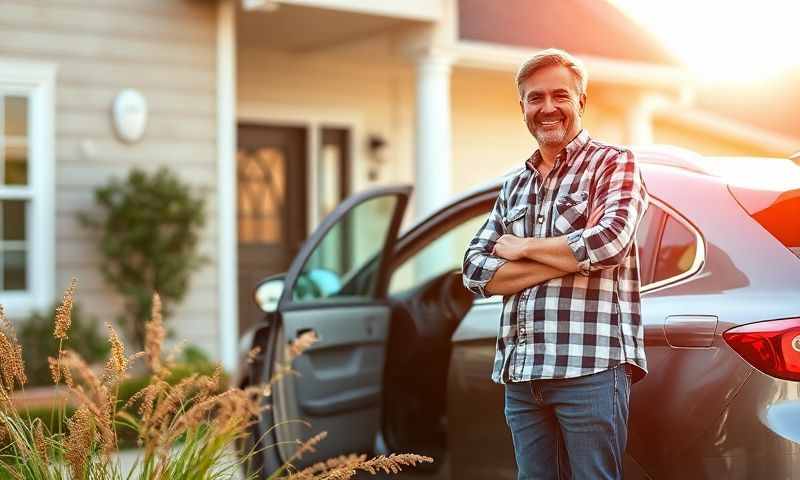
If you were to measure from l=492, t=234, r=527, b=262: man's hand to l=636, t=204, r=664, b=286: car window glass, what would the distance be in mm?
590

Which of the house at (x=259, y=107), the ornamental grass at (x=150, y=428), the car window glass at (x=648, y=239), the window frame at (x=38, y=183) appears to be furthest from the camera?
the house at (x=259, y=107)

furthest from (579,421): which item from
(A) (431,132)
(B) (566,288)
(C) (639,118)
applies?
(C) (639,118)

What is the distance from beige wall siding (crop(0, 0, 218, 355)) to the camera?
8.28 metres

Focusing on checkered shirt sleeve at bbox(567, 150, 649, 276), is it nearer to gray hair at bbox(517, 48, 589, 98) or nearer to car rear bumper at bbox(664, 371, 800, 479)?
gray hair at bbox(517, 48, 589, 98)

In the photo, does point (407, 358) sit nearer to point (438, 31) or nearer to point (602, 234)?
point (602, 234)

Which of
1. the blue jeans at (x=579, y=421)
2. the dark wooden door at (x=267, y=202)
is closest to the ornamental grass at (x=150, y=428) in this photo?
the blue jeans at (x=579, y=421)

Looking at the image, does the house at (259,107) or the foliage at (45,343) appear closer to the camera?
the foliage at (45,343)

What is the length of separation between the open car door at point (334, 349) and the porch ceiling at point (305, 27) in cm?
445

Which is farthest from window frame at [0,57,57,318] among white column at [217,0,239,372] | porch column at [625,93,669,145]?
porch column at [625,93,669,145]

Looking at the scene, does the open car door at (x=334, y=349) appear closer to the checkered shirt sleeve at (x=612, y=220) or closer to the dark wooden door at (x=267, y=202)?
the checkered shirt sleeve at (x=612, y=220)

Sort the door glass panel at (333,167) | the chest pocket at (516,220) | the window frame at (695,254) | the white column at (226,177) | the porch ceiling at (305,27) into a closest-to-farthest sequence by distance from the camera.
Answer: the chest pocket at (516,220)
the window frame at (695,254)
the white column at (226,177)
the porch ceiling at (305,27)
the door glass panel at (333,167)

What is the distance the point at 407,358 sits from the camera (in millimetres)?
5016

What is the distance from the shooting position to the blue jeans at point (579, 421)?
9.29 ft

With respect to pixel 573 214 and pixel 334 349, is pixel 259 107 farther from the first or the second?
pixel 573 214
